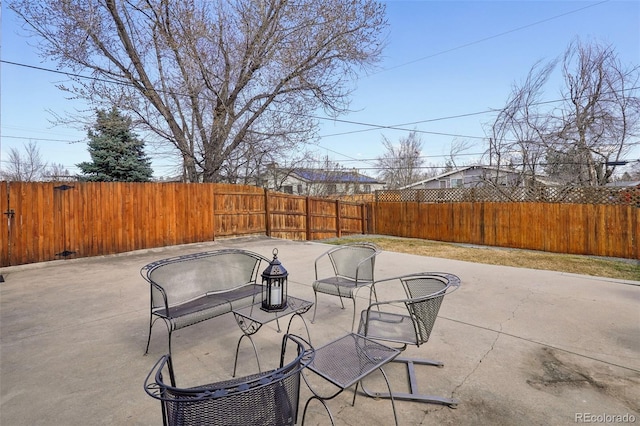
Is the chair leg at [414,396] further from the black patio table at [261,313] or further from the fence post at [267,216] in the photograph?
the fence post at [267,216]

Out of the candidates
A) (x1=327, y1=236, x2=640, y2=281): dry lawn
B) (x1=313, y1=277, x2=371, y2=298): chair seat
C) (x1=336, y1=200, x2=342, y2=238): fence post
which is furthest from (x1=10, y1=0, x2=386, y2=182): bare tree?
(x1=313, y1=277, x2=371, y2=298): chair seat

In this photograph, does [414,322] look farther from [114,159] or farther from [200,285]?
[114,159]

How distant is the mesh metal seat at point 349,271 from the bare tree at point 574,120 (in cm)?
1147

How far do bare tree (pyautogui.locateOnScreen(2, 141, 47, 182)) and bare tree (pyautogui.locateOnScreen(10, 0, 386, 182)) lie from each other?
59.4ft

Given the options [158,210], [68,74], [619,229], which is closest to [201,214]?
[158,210]

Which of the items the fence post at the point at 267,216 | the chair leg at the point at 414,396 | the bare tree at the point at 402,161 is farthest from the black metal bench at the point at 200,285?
the bare tree at the point at 402,161

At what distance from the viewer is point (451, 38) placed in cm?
1316

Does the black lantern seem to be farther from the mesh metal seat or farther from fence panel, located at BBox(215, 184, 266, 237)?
fence panel, located at BBox(215, 184, 266, 237)

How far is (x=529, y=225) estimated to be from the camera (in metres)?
9.51

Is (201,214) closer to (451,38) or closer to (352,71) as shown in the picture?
(352,71)

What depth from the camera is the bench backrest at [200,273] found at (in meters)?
3.09

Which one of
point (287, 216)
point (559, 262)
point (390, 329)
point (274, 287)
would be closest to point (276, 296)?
point (274, 287)

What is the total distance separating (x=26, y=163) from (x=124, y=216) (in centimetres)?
2291

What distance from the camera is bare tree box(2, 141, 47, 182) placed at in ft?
75.0
